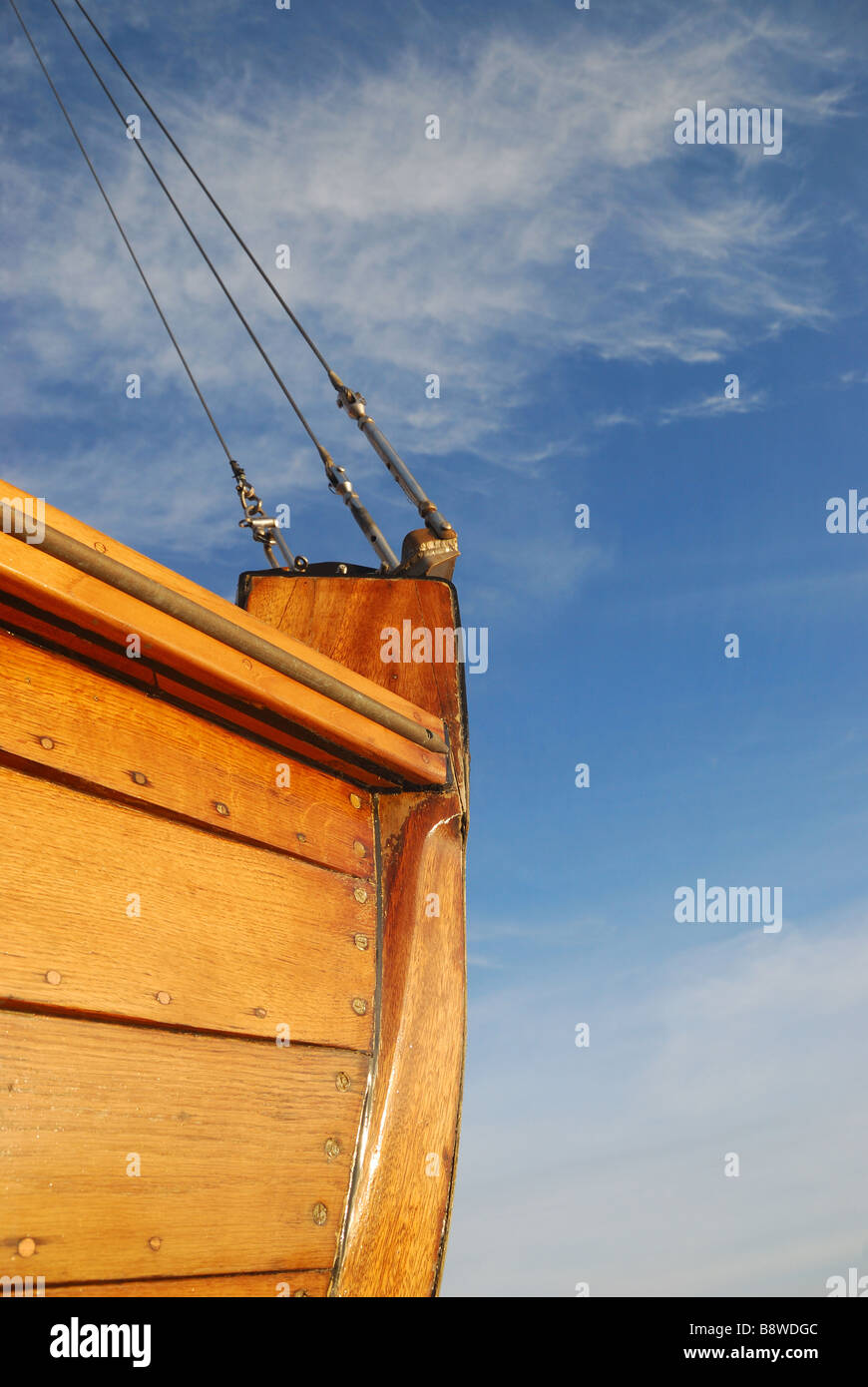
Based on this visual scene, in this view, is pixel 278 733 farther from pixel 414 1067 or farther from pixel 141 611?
pixel 414 1067

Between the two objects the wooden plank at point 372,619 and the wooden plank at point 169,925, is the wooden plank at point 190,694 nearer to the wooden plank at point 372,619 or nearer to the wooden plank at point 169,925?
the wooden plank at point 169,925

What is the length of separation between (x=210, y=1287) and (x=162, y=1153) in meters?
0.25

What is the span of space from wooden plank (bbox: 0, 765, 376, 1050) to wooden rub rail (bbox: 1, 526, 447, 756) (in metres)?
0.37

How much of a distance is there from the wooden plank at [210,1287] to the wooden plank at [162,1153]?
1cm

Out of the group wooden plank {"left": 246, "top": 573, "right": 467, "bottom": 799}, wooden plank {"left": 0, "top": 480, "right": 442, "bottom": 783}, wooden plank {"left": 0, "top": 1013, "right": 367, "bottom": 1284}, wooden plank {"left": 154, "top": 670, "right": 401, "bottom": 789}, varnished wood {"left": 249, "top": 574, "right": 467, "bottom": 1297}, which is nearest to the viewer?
wooden plank {"left": 0, "top": 1013, "right": 367, "bottom": 1284}

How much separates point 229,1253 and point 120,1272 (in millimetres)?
220

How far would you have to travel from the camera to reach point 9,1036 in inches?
59.4

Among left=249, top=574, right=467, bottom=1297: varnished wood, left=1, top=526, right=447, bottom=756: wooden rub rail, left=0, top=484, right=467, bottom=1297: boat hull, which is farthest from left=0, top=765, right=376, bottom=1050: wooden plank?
left=1, top=526, right=447, bottom=756: wooden rub rail

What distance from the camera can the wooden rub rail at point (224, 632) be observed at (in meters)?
1.76

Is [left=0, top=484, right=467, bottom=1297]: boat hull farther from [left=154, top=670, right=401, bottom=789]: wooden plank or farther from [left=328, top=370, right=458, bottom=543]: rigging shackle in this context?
[left=328, top=370, right=458, bottom=543]: rigging shackle

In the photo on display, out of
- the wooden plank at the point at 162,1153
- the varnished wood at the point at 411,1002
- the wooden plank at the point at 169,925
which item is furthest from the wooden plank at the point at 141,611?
the wooden plank at the point at 162,1153

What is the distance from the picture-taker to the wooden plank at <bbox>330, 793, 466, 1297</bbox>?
6.84 feet
